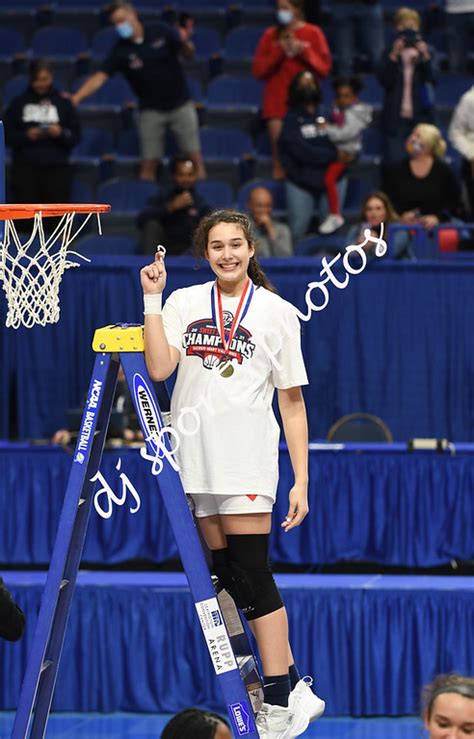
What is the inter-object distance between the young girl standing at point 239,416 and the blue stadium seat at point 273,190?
6142mm

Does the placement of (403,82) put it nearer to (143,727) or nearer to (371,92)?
(371,92)

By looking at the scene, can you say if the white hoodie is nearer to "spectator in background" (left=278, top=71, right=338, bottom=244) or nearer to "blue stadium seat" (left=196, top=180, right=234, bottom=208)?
"spectator in background" (left=278, top=71, right=338, bottom=244)

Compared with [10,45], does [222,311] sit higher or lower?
lower

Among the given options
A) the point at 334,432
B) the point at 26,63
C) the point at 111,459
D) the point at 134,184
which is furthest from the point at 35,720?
the point at 26,63

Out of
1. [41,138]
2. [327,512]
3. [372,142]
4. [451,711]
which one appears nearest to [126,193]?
[41,138]

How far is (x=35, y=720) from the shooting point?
4.59 meters

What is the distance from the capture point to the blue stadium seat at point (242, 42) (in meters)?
12.7

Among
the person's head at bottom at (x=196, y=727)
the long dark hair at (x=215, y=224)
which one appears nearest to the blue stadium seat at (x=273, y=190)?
the long dark hair at (x=215, y=224)

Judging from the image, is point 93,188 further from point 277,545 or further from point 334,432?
point 277,545

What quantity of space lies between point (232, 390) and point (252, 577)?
589mm

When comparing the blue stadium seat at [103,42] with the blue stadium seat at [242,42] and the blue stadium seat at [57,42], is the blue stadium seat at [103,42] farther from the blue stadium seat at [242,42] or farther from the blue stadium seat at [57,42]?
the blue stadium seat at [242,42]

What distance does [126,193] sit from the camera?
11.1 meters

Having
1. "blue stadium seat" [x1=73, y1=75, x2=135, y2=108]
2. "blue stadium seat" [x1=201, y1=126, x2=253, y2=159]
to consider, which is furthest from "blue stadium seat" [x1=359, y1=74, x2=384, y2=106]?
"blue stadium seat" [x1=73, y1=75, x2=135, y2=108]

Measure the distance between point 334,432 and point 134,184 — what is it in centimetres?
331
